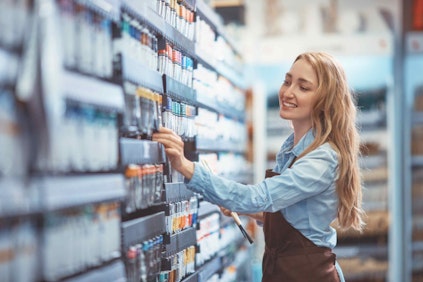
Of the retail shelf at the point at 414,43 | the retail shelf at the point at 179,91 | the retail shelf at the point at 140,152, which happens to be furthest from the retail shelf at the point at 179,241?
the retail shelf at the point at 414,43

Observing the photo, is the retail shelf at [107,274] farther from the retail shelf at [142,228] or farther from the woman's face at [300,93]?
the woman's face at [300,93]

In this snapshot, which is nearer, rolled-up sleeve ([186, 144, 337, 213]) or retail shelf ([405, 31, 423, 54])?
rolled-up sleeve ([186, 144, 337, 213])

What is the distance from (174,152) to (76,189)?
763 millimetres

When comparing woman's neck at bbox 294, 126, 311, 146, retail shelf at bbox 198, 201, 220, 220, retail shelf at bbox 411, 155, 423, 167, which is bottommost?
retail shelf at bbox 198, 201, 220, 220

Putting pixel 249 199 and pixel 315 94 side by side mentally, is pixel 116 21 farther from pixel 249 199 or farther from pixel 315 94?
pixel 315 94

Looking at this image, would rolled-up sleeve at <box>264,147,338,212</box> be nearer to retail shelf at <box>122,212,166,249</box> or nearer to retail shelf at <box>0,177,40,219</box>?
retail shelf at <box>122,212,166,249</box>

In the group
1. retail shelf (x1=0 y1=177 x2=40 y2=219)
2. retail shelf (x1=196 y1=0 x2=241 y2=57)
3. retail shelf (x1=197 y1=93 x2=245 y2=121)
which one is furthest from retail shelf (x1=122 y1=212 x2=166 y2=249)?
retail shelf (x1=196 y1=0 x2=241 y2=57)

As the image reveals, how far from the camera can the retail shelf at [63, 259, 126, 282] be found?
6.82 feet

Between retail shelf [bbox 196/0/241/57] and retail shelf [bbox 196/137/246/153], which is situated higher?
retail shelf [bbox 196/0/241/57]

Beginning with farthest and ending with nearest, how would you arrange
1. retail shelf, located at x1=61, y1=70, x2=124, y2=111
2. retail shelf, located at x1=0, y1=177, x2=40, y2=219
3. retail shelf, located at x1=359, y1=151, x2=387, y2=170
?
1. retail shelf, located at x1=359, y1=151, x2=387, y2=170
2. retail shelf, located at x1=61, y1=70, x2=124, y2=111
3. retail shelf, located at x1=0, y1=177, x2=40, y2=219

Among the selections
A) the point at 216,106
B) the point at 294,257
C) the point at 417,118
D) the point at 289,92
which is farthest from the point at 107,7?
the point at 417,118

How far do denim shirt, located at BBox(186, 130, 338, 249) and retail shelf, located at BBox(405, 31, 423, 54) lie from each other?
484 centimetres

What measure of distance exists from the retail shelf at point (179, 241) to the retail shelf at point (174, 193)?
0.15 m

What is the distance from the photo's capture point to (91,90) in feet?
6.84
